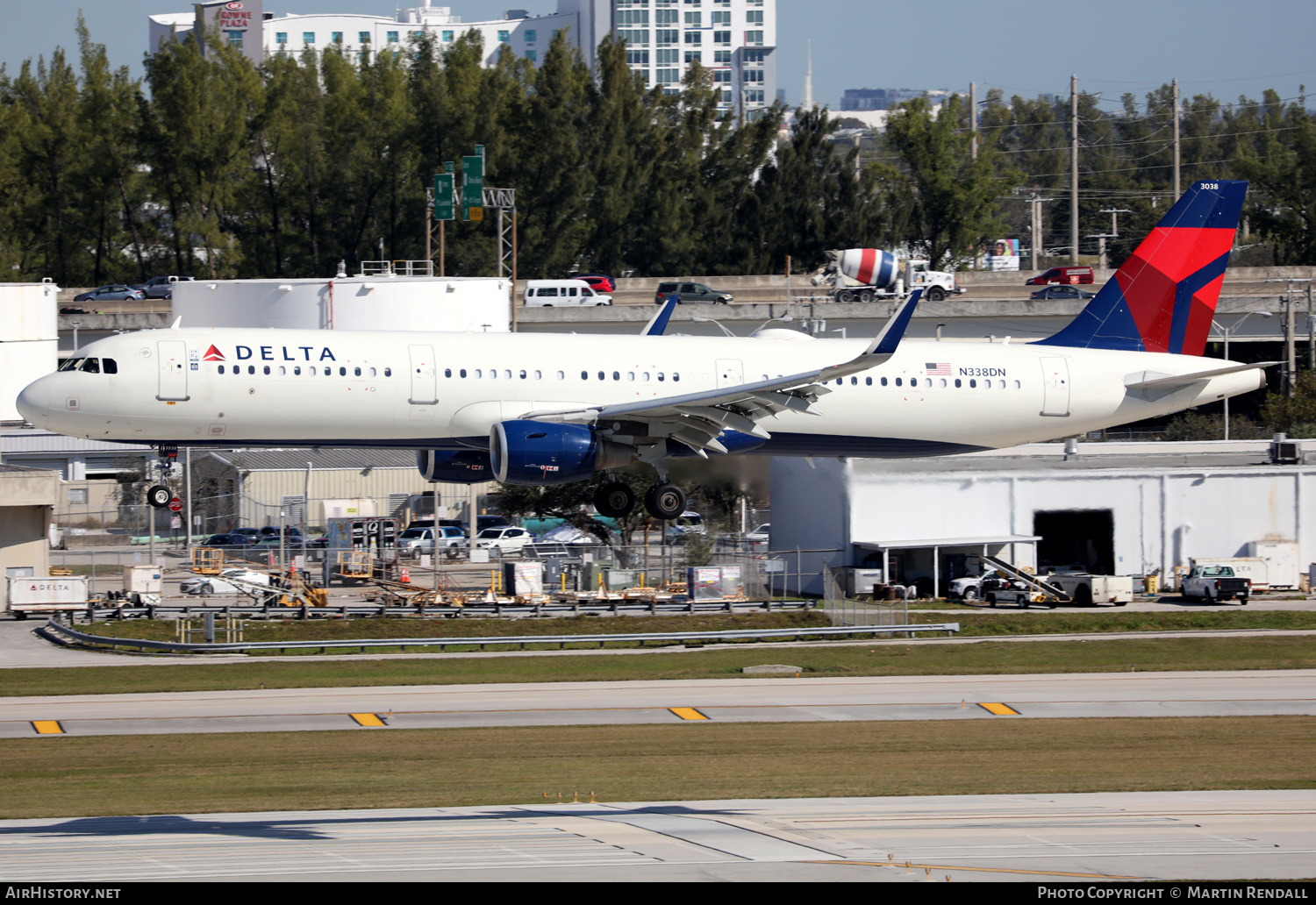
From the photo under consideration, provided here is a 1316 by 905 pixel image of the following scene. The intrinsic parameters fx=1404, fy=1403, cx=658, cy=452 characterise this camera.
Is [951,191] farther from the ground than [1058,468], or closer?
farther from the ground

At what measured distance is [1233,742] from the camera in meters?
29.1

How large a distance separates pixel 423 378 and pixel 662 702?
34.1ft

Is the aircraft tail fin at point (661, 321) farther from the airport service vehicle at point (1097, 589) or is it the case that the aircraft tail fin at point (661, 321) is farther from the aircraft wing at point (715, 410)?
the airport service vehicle at point (1097, 589)

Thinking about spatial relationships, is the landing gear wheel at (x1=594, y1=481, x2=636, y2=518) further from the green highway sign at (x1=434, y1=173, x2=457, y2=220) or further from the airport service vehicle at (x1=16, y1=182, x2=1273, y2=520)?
the green highway sign at (x1=434, y1=173, x2=457, y2=220)

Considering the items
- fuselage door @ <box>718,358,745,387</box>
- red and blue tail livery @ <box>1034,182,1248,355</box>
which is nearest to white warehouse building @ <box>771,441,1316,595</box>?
red and blue tail livery @ <box>1034,182,1248,355</box>

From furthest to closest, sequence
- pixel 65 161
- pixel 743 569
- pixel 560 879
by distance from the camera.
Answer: pixel 65 161
pixel 743 569
pixel 560 879

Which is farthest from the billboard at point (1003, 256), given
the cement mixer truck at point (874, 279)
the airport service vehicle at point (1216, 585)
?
the airport service vehicle at point (1216, 585)

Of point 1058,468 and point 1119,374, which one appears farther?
point 1058,468

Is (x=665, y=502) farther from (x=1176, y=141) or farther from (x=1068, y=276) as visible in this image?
(x=1176, y=141)

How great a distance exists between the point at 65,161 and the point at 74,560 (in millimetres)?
64524

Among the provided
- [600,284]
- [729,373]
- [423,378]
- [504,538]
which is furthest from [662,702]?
[600,284]

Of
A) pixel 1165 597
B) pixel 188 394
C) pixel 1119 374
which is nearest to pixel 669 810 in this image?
pixel 188 394
